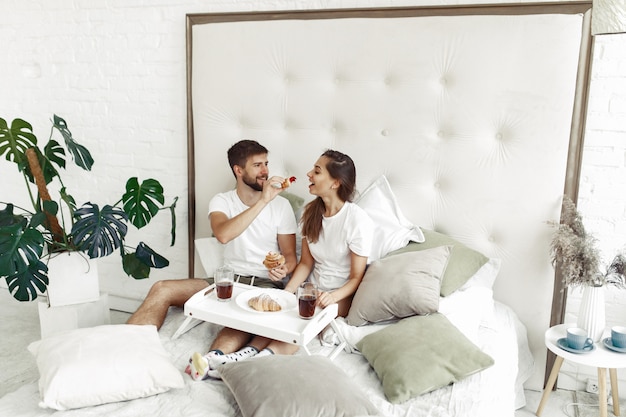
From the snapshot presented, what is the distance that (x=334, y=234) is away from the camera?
2273 mm

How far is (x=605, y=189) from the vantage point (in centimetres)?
228

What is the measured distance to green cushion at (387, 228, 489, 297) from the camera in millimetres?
2232

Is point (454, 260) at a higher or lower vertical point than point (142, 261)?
higher

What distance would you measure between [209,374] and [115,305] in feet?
5.99

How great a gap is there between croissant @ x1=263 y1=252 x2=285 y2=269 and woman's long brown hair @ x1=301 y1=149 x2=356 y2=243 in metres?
0.16

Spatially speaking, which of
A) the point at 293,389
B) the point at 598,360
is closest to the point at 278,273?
the point at 293,389

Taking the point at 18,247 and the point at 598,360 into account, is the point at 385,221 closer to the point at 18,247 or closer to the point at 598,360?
the point at 598,360

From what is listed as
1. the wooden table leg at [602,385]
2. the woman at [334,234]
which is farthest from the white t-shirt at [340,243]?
the wooden table leg at [602,385]

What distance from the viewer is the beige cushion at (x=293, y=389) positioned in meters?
1.46

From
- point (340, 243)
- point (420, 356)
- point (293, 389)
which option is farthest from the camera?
point (340, 243)

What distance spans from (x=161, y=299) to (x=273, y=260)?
1.64 ft

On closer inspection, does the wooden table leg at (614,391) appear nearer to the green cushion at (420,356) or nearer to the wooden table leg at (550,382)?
the wooden table leg at (550,382)

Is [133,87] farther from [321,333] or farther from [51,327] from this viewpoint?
[321,333]

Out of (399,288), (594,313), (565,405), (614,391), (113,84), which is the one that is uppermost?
(113,84)
